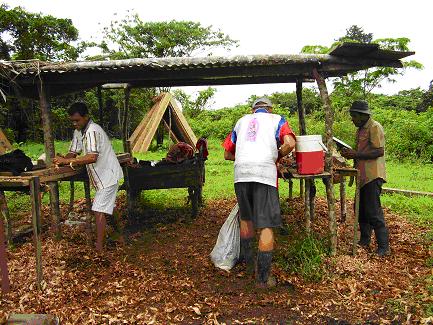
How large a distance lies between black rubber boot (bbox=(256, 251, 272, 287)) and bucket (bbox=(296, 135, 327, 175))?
1202 mm

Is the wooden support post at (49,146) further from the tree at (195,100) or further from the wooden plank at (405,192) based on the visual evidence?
the tree at (195,100)

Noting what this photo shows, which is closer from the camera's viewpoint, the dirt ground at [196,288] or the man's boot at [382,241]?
the dirt ground at [196,288]

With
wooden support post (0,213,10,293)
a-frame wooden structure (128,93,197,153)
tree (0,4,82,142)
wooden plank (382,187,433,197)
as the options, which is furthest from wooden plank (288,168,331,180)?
tree (0,4,82,142)

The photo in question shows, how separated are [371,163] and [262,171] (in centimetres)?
186

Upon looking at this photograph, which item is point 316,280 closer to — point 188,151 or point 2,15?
point 188,151

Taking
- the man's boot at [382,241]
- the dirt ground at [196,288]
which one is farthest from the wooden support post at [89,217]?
the man's boot at [382,241]

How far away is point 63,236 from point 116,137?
17487 mm

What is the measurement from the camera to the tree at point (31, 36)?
66.1 feet

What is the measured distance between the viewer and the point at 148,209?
8.73 m

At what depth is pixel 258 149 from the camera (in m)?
4.84

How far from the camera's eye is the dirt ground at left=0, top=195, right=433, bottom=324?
4316mm

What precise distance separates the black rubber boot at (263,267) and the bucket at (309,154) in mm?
1202

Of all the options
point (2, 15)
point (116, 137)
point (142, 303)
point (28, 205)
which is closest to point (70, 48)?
point (2, 15)

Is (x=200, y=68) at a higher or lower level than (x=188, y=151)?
higher
